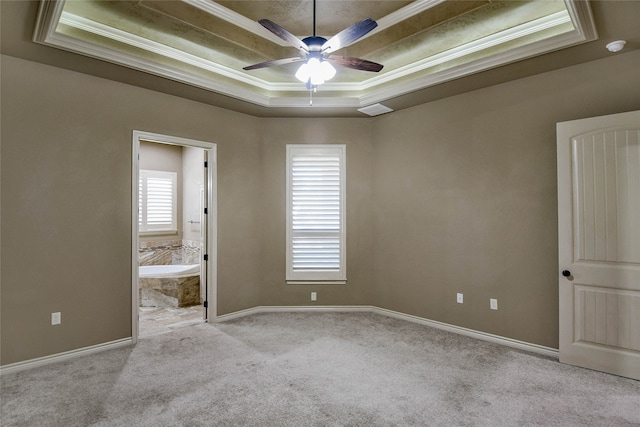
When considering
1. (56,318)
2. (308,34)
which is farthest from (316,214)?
(56,318)

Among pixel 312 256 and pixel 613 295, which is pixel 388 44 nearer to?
pixel 312 256

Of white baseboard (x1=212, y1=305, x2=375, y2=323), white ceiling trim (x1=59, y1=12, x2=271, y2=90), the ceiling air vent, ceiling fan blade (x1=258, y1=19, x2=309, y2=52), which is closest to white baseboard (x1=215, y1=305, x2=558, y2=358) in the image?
white baseboard (x1=212, y1=305, x2=375, y2=323)

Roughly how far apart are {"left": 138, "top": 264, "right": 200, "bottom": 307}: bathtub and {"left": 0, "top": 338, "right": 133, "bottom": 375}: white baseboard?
1.72 meters

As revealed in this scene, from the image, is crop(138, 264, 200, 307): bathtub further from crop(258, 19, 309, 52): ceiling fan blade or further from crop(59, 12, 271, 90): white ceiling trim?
crop(258, 19, 309, 52): ceiling fan blade

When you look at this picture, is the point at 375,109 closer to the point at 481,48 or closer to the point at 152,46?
the point at 481,48

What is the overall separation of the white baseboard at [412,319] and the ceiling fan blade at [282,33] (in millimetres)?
3434

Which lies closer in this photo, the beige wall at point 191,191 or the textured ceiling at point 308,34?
the textured ceiling at point 308,34

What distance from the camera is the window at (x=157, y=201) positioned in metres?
6.74

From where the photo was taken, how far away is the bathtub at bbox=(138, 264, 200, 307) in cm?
546

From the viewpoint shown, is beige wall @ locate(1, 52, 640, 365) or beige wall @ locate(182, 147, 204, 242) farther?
beige wall @ locate(182, 147, 204, 242)

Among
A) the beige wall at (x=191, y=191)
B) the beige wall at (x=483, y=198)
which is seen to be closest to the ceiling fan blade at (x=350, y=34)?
A: the beige wall at (x=483, y=198)

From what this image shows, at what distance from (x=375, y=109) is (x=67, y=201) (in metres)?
3.59

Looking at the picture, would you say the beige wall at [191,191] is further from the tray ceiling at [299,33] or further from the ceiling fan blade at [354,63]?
the ceiling fan blade at [354,63]

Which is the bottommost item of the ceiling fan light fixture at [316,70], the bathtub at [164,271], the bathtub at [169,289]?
the bathtub at [169,289]
